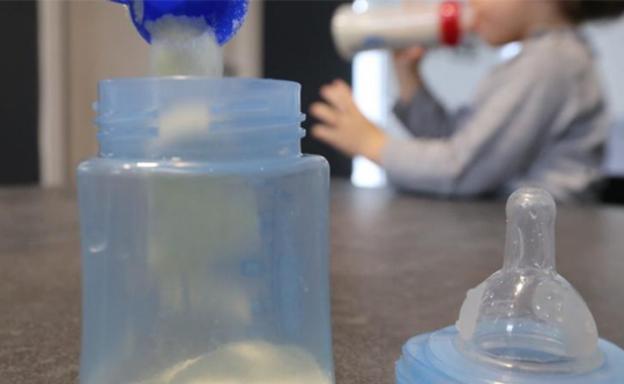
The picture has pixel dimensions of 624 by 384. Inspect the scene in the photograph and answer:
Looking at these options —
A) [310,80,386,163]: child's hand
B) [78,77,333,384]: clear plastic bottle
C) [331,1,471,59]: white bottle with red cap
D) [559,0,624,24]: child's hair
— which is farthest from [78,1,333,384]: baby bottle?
[559,0,624,24]: child's hair

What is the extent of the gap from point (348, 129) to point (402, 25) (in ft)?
0.80

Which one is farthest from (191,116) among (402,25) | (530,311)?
(402,25)

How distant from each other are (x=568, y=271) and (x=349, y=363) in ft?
0.98

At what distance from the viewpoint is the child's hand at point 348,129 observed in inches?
50.0

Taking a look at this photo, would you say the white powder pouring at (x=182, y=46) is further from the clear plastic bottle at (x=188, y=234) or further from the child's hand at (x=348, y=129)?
the child's hand at (x=348, y=129)

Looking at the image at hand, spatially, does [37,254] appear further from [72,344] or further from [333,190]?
[333,190]

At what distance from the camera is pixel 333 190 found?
50.4 inches

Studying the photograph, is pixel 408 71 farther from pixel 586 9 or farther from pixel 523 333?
pixel 523 333

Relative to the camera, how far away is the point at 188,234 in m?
0.23

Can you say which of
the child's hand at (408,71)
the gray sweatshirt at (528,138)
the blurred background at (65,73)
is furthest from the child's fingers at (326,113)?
the blurred background at (65,73)

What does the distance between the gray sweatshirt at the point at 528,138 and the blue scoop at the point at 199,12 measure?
0.96 meters

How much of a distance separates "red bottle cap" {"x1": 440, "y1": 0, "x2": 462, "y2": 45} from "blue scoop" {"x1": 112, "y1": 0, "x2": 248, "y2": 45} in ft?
2.92

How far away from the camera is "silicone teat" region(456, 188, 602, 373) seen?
251mm

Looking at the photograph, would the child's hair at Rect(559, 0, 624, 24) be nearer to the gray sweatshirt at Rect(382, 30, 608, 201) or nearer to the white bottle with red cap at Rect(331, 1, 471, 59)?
the gray sweatshirt at Rect(382, 30, 608, 201)
